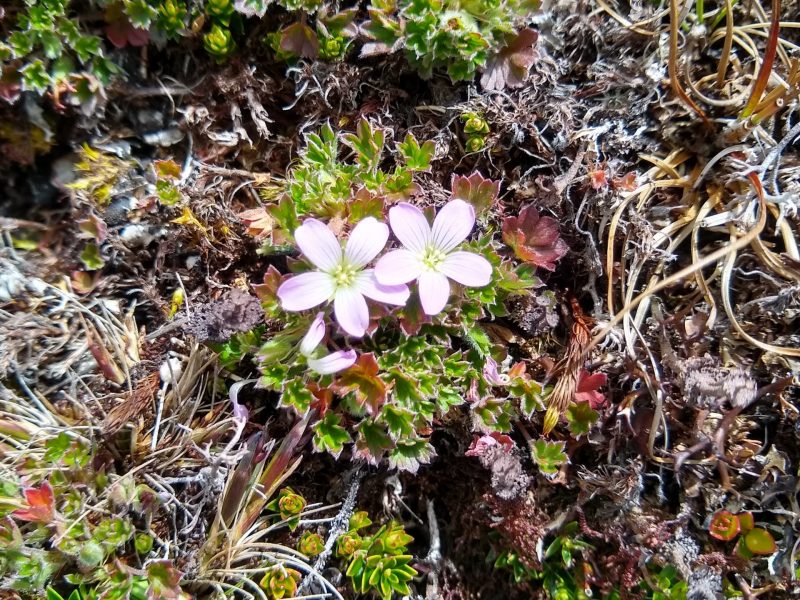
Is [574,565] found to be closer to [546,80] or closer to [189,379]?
[189,379]

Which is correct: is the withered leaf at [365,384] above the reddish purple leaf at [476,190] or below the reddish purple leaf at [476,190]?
below

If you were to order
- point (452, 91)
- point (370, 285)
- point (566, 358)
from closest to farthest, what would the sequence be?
point (370, 285) < point (566, 358) < point (452, 91)

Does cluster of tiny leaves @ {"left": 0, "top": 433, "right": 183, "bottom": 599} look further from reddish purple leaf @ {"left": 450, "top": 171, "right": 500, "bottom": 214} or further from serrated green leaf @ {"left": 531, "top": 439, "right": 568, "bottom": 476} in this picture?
reddish purple leaf @ {"left": 450, "top": 171, "right": 500, "bottom": 214}

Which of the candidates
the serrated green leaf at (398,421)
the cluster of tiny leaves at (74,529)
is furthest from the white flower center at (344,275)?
the cluster of tiny leaves at (74,529)

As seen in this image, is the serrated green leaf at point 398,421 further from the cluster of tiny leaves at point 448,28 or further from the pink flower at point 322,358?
the cluster of tiny leaves at point 448,28

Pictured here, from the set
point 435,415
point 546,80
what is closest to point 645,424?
point 435,415

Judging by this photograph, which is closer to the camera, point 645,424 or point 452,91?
point 645,424
